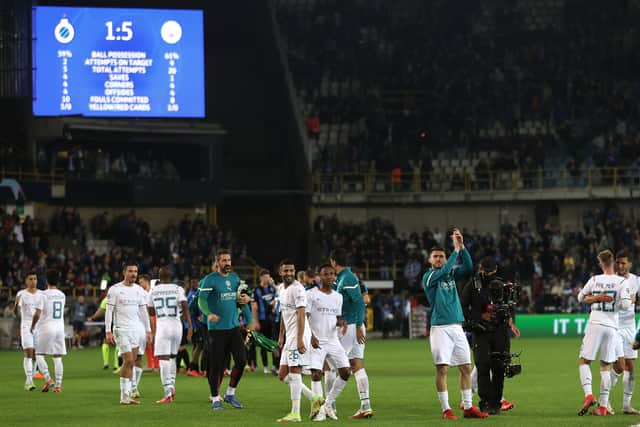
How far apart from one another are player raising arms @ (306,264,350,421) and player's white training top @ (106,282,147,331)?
13.7ft

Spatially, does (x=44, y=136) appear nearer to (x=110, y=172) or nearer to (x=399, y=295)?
(x=110, y=172)

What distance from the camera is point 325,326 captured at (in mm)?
16172

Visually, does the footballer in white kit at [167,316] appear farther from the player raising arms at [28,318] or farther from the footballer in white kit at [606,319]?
the footballer in white kit at [606,319]

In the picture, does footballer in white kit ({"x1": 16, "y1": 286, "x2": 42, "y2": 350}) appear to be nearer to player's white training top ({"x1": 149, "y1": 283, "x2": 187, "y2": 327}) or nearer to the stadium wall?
player's white training top ({"x1": 149, "y1": 283, "x2": 187, "y2": 327})

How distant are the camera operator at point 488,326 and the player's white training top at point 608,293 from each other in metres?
1.15

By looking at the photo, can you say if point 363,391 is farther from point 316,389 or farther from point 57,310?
point 57,310

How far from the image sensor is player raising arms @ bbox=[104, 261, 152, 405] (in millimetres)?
18984

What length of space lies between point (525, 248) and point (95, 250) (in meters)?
17.3

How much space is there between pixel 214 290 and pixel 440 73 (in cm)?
4126

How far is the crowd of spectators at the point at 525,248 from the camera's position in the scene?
4666cm

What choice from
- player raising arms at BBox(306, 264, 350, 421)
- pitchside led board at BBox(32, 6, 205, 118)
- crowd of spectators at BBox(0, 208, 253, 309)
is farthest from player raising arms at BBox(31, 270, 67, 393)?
pitchside led board at BBox(32, 6, 205, 118)

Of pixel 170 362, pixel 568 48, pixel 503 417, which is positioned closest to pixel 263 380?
pixel 170 362

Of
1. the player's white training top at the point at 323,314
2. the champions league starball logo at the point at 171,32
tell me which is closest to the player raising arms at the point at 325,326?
the player's white training top at the point at 323,314

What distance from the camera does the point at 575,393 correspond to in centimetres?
2025
